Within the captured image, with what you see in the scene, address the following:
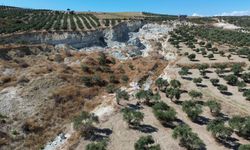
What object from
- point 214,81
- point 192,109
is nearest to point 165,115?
point 192,109

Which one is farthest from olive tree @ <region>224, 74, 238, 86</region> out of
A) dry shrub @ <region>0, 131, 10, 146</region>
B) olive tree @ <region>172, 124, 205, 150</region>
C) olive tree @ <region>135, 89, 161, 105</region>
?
dry shrub @ <region>0, 131, 10, 146</region>

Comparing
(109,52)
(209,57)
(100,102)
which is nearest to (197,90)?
(100,102)

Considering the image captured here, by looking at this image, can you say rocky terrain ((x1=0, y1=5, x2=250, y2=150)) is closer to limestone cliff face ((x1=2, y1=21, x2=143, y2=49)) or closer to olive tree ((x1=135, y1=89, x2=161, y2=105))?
olive tree ((x1=135, y1=89, x2=161, y2=105))

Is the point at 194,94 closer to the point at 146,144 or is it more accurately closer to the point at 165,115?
the point at 165,115

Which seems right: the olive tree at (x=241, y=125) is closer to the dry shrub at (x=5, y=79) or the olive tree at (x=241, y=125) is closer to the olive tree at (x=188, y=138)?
the olive tree at (x=188, y=138)

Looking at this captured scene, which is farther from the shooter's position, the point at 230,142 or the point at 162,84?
the point at 162,84

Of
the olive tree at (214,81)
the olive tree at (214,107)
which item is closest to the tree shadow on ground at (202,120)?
the olive tree at (214,107)
